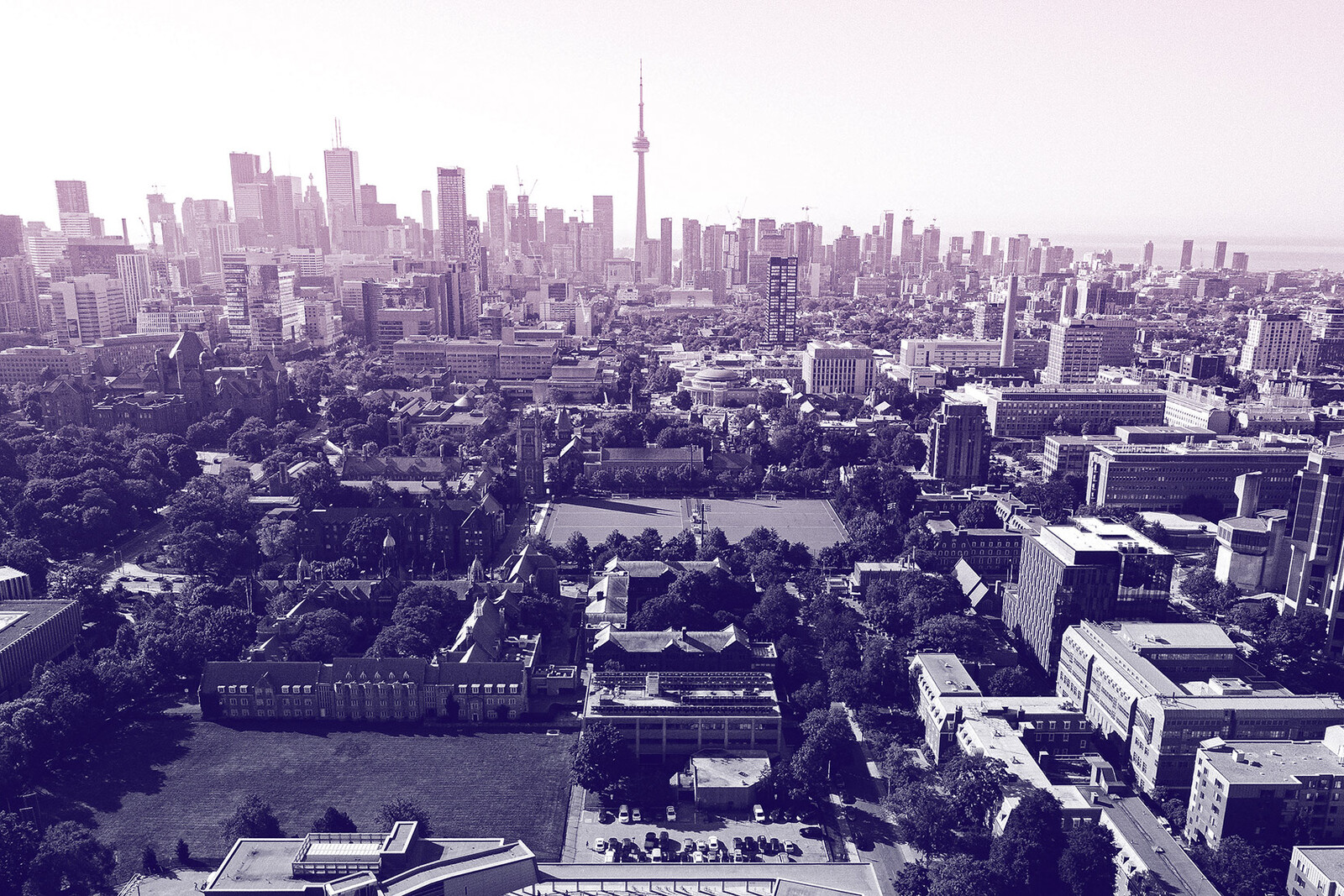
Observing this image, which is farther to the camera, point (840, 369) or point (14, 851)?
point (840, 369)

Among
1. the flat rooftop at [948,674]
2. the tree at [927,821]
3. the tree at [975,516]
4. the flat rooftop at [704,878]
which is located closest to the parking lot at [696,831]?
the flat rooftop at [704,878]

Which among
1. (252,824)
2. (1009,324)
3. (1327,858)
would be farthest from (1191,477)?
(252,824)

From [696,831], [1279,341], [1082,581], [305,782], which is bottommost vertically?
[696,831]

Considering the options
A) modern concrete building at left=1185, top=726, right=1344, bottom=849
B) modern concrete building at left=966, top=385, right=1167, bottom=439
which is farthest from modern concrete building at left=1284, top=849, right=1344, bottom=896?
modern concrete building at left=966, top=385, right=1167, bottom=439

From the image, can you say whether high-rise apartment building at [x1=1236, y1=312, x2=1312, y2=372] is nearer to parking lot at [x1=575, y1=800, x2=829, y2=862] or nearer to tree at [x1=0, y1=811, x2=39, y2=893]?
parking lot at [x1=575, y1=800, x2=829, y2=862]

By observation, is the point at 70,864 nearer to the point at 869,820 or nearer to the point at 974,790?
the point at 869,820

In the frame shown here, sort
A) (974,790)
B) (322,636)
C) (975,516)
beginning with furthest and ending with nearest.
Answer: (975,516) < (322,636) < (974,790)
